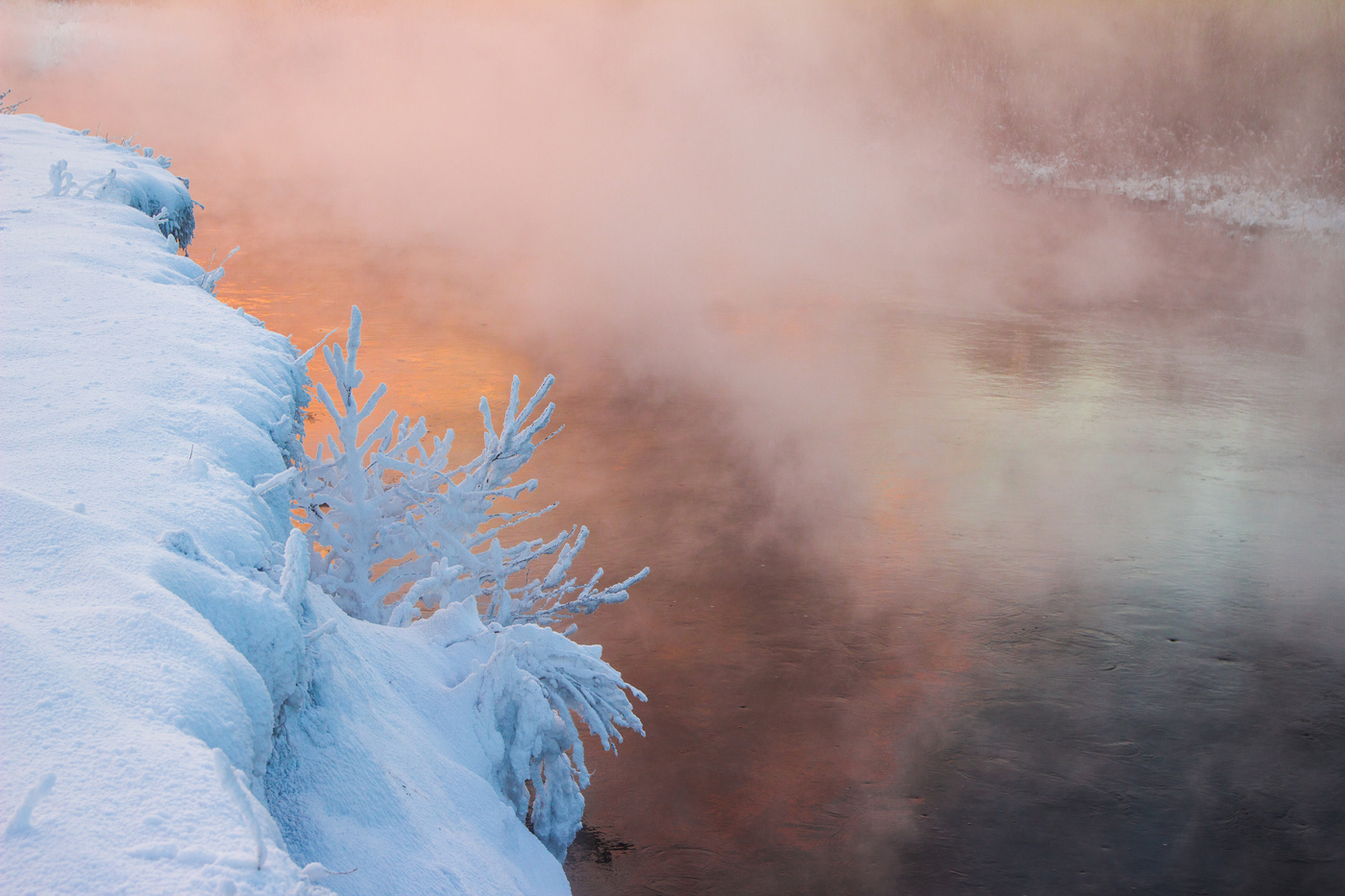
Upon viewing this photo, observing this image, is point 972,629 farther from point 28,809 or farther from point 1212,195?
point 1212,195

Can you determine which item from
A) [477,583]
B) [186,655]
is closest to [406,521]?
[477,583]

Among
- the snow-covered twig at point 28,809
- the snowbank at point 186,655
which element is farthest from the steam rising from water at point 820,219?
the snow-covered twig at point 28,809

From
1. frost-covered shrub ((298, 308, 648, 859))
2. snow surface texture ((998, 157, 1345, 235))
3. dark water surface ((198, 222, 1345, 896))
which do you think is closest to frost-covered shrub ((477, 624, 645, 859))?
frost-covered shrub ((298, 308, 648, 859))

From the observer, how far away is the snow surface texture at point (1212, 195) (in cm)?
2464

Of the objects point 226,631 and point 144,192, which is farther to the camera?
point 144,192

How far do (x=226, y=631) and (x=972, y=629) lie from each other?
7268mm

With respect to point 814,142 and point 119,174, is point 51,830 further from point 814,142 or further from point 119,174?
point 814,142

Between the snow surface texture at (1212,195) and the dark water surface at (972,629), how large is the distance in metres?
11.9

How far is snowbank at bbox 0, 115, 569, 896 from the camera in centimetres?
130

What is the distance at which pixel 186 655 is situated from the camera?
1582 mm

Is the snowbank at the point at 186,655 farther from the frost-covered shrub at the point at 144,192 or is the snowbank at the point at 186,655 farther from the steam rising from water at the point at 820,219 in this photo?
the steam rising from water at the point at 820,219

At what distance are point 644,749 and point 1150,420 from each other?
946 centimetres

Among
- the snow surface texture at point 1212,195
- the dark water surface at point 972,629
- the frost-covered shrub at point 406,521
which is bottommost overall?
the dark water surface at point 972,629

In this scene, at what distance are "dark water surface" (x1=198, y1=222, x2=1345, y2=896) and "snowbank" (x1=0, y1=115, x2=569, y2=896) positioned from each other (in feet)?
10.5
